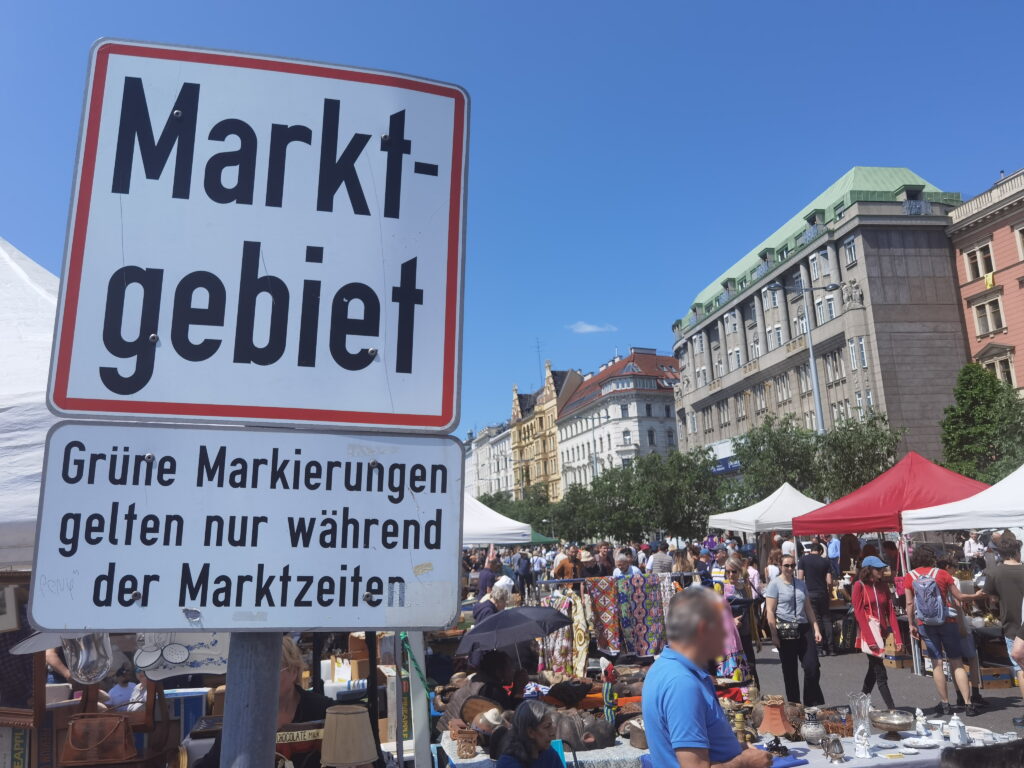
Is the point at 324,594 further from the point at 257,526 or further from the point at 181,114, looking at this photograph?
the point at 181,114

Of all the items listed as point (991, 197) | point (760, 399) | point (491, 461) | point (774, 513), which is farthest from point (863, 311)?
point (491, 461)

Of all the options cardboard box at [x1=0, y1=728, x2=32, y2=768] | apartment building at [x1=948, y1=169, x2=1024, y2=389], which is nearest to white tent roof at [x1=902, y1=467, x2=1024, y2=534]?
cardboard box at [x1=0, y1=728, x2=32, y2=768]

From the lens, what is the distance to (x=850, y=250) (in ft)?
151

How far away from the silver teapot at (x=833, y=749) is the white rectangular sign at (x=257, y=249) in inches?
245

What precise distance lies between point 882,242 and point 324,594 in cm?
4951

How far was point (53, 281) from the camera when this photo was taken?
4.31 metres

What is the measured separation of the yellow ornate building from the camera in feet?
328

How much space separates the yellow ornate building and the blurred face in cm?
9122

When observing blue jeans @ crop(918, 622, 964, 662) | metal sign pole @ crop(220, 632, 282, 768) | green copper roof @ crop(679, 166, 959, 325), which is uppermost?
green copper roof @ crop(679, 166, 959, 325)

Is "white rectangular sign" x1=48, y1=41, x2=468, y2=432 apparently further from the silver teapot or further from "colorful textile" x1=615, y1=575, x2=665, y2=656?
"colorful textile" x1=615, y1=575, x2=665, y2=656

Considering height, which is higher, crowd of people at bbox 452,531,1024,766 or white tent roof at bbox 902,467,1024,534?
white tent roof at bbox 902,467,1024,534

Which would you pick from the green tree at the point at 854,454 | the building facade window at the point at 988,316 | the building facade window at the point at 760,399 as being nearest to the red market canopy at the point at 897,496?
the green tree at the point at 854,454

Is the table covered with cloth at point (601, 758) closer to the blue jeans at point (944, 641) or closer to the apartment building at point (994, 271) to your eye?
the blue jeans at point (944, 641)

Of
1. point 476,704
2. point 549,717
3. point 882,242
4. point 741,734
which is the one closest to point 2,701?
point 549,717
